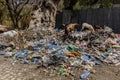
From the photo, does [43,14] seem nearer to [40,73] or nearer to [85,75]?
[40,73]

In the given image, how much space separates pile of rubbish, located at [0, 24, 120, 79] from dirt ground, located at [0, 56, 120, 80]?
168 mm

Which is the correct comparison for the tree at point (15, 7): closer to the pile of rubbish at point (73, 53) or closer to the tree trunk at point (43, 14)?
the tree trunk at point (43, 14)

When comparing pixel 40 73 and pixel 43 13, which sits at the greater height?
pixel 43 13

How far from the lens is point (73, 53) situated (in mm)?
7977

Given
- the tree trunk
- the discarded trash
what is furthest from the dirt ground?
the tree trunk

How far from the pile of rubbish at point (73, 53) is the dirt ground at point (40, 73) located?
0.17m

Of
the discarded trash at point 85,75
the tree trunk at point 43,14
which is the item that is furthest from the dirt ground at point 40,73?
the tree trunk at point 43,14

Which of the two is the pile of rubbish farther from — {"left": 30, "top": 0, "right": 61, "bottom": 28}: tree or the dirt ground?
{"left": 30, "top": 0, "right": 61, "bottom": 28}: tree

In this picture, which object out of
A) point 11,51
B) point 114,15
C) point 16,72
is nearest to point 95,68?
point 16,72

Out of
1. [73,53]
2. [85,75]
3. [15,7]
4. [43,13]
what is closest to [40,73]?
[85,75]

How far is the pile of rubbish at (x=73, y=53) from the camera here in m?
7.20

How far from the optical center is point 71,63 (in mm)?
7234

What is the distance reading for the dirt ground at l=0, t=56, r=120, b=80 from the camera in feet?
21.4

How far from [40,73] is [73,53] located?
1.52m
